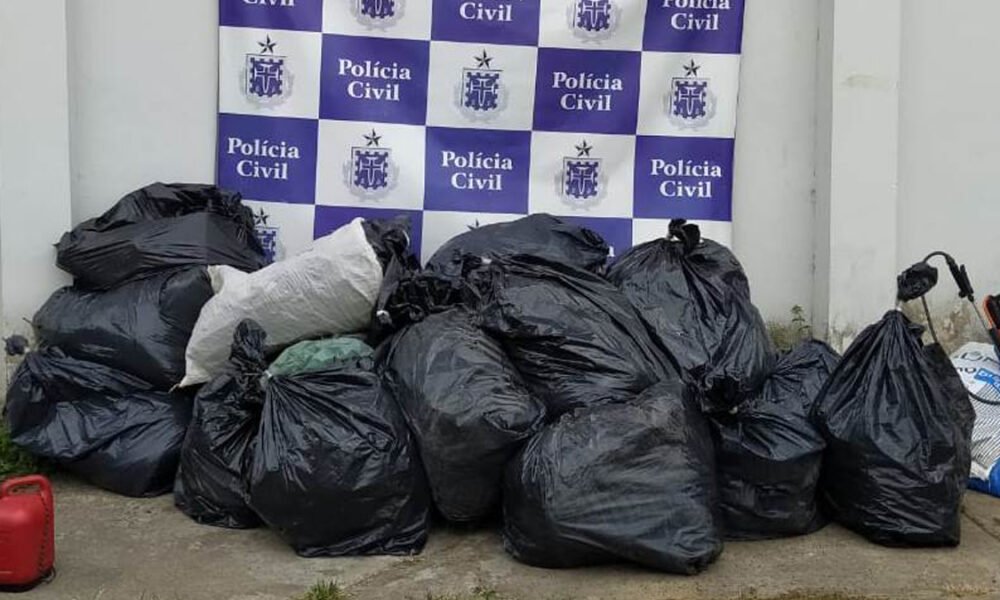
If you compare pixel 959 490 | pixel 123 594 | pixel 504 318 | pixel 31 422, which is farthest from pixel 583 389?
pixel 31 422

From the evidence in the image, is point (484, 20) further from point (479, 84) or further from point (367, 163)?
point (367, 163)

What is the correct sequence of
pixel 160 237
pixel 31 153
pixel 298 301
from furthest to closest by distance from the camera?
pixel 31 153, pixel 160 237, pixel 298 301

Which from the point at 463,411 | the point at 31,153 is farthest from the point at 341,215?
the point at 463,411

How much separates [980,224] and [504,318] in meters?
2.47

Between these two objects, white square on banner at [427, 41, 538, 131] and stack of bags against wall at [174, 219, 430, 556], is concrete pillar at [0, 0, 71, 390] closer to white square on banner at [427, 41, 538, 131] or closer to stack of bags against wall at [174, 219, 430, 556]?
stack of bags against wall at [174, 219, 430, 556]

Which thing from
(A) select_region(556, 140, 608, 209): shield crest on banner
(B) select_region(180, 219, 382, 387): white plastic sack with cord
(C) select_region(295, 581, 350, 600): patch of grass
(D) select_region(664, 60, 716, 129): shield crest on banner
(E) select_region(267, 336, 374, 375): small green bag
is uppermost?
(D) select_region(664, 60, 716, 129): shield crest on banner

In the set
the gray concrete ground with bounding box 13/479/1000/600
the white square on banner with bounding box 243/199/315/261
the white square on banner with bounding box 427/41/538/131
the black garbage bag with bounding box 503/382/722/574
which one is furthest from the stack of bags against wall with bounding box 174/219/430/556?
the white square on banner with bounding box 427/41/538/131

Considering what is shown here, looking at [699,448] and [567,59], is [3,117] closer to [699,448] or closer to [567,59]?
[567,59]

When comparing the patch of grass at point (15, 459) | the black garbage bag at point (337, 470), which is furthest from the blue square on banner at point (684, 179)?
the patch of grass at point (15, 459)

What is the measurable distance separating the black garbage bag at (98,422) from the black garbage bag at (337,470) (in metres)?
0.63

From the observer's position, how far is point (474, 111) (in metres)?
4.75

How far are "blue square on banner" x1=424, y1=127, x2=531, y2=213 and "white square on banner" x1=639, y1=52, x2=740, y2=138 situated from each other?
0.54 meters

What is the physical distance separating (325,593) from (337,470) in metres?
0.39

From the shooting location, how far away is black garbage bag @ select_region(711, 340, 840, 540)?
360 centimetres
